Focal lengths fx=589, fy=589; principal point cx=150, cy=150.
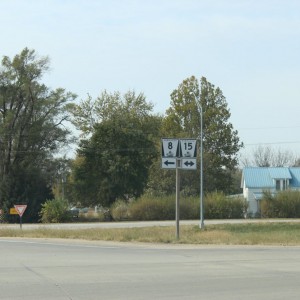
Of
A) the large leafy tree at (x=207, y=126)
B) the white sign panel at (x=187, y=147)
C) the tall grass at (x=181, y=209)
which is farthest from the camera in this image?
the large leafy tree at (x=207, y=126)

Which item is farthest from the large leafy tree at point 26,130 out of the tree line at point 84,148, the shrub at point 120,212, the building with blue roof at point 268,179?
the building with blue roof at point 268,179

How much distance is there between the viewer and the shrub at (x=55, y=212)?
59969mm

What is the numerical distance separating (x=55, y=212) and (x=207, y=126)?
85.4 ft

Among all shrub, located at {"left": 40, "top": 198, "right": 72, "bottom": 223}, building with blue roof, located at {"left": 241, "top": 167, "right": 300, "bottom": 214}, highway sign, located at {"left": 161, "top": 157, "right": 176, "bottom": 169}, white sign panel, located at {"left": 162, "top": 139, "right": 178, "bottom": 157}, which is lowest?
shrub, located at {"left": 40, "top": 198, "right": 72, "bottom": 223}

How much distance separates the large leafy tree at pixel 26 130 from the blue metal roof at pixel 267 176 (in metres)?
26.5

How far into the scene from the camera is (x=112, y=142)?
7050 cm

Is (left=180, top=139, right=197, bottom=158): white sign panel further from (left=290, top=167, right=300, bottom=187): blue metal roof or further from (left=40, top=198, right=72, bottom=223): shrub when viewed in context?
(left=290, top=167, right=300, bottom=187): blue metal roof

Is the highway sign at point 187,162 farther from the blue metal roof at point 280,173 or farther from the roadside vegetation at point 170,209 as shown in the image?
the blue metal roof at point 280,173

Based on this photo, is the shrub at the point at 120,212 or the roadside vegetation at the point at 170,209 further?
the shrub at the point at 120,212

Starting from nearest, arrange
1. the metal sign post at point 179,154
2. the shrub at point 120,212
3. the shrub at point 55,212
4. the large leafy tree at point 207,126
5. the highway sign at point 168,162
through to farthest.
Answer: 1. the highway sign at point 168,162
2. the metal sign post at point 179,154
3. the shrub at point 55,212
4. the shrub at point 120,212
5. the large leafy tree at point 207,126

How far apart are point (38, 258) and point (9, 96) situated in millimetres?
51610

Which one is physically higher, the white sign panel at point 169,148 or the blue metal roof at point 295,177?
the blue metal roof at point 295,177

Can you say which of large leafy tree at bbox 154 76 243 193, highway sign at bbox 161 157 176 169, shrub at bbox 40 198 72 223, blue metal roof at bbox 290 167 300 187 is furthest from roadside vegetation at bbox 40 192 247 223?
highway sign at bbox 161 157 176 169

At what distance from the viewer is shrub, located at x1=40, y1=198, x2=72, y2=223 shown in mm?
59969
